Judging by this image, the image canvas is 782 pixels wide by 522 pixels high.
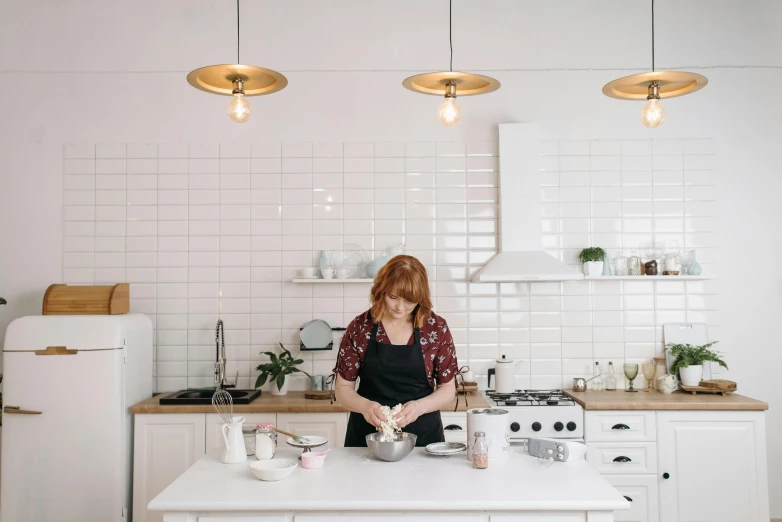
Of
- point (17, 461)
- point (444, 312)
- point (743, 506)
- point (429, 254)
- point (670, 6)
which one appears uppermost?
point (670, 6)

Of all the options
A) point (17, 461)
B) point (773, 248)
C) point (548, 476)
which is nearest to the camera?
point (548, 476)

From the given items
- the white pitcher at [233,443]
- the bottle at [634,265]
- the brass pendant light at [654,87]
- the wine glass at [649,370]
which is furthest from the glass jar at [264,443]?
the bottle at [634,265]

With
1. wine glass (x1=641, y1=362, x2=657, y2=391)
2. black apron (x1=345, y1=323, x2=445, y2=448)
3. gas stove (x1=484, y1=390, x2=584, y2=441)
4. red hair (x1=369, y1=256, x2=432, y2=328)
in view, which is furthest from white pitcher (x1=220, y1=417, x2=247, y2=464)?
wine glass (x1=641, y1=362, x2=657, y2=391)

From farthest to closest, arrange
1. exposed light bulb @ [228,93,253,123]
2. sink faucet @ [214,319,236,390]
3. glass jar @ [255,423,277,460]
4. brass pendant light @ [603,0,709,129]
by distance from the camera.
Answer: sink faucet @ [214,319,236,390], exposed light bulb @ [228,93,253,123], brass pendant light @ [603,0,709,129], glass jar @ [255,423,277,460]

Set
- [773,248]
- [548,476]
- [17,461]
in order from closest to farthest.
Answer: [548,476] < [17,461] < [773,248]

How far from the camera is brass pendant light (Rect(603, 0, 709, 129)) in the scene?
2.86 metres

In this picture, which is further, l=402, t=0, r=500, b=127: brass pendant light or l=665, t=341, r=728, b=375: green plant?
l=665, t=341, r=728, b=375: green plant

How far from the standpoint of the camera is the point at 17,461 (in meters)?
4.00

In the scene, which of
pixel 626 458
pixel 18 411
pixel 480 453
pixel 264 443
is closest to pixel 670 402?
pixel 626 458

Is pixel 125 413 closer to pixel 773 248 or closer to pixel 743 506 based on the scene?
pixel 743 506

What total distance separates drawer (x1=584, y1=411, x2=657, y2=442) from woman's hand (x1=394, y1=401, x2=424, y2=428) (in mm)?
1645

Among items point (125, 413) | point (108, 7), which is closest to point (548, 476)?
point (125, 413)

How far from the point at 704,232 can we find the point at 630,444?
171cm

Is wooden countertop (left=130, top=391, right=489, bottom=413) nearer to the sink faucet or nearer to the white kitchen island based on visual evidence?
the sink faucet
